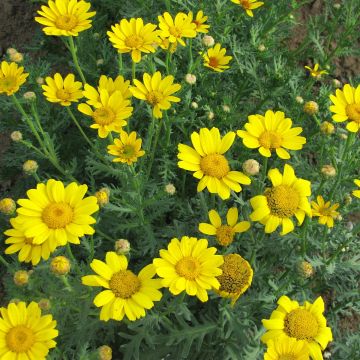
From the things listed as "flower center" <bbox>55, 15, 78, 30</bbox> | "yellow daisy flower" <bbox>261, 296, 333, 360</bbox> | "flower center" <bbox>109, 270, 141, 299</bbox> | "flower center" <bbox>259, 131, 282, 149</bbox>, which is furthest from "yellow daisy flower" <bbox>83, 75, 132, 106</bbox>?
"yellow daisy flower" <bbox>261, 296, 333, 360</bbox>

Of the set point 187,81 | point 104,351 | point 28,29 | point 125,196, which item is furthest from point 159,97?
point 28,29

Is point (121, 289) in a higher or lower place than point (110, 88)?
lower

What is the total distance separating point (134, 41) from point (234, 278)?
1449 mm

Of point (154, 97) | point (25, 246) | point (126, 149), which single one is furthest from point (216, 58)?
point (25, 246)

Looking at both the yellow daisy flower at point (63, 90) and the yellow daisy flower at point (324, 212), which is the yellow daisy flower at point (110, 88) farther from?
the yellow daisy flower at point (324, 212)

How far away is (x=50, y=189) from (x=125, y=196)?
0.72 metres

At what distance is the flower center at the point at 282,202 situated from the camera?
7.39ft

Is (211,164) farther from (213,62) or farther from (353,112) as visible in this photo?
(213,62)

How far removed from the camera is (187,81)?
2.98 meters

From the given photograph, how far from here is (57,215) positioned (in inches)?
83.3

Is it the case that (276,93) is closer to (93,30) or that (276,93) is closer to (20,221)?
(93,30)

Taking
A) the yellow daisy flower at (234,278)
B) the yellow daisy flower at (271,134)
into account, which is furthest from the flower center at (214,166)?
the yellow daisy flower at (234,278)

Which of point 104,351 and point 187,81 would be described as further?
point 187,81

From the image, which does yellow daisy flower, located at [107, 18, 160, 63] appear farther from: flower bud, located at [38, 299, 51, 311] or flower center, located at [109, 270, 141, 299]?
flower bud, located at [38, 299, 51, 311]
